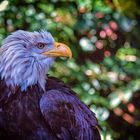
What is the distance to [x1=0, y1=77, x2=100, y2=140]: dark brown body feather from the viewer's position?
12.9 feet

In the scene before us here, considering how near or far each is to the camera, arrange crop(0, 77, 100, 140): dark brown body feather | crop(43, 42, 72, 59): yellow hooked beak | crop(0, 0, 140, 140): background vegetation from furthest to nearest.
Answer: crop(0, 0, 140, 140): background vegetation < crop(43, 42, 72, 59): yellow hooked beak < crop(0, 77, 100, 140): dark brown body feather

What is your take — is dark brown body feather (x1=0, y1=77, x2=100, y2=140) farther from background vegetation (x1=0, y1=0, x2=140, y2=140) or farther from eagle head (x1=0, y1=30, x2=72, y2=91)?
background vegetation (x1=0, y1=0, x2=140, y2=140)

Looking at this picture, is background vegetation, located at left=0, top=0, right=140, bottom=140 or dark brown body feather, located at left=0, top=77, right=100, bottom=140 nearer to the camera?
dark brown body feather, located at left=0, top=77, right=100, bottom=140

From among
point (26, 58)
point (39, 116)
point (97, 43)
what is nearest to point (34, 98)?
point (39, 116)

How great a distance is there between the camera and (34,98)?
401cm

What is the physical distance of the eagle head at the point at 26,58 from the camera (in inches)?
158

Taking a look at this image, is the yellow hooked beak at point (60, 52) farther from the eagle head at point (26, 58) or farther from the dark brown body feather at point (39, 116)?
the dark brown body feather at point (39, 116)

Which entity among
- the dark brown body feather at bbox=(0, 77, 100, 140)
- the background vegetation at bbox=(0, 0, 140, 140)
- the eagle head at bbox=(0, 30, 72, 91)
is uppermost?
the eagle head at bbox=(0, 30, 72, 91)

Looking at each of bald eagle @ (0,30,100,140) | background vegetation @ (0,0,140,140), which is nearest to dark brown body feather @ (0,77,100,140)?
bald eagle @ (0,30,100,140)

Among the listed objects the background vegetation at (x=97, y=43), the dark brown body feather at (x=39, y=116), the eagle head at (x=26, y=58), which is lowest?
the background vegetation at (x=97, y=43)

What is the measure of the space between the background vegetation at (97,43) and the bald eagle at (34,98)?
1.16m

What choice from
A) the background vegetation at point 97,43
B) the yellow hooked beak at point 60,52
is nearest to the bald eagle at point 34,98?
the yellow hooked beak at point 60,52

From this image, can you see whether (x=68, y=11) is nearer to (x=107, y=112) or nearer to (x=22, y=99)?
(x=107, y=112)

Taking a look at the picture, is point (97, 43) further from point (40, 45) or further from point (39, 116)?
point (39, 116)
